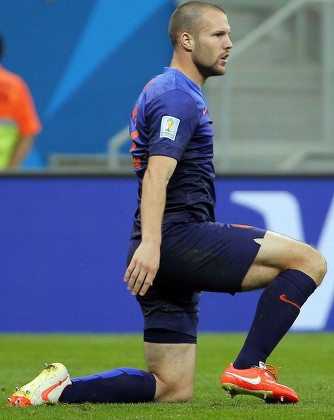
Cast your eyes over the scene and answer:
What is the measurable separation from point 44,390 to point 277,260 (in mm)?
1123

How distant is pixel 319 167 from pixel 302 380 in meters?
4.67

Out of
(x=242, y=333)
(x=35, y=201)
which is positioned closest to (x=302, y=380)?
(x=242, y=333)

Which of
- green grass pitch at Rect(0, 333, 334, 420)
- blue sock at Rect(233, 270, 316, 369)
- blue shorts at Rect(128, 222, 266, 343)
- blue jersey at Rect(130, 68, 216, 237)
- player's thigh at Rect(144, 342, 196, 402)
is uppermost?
blue jersey at Rect(130, 68, 216, 237)

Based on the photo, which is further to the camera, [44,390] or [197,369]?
[197,369]

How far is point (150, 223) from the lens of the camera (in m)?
4.93

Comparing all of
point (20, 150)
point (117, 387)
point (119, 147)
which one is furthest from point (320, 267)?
point (119, 147)

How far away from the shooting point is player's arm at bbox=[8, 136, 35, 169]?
421 inches

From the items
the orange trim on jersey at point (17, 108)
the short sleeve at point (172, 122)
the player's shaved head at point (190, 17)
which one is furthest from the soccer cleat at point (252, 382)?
the orange trim on jersey at point (17, 108)

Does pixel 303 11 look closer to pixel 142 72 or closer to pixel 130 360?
pixel 142 72

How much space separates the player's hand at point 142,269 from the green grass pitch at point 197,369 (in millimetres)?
508

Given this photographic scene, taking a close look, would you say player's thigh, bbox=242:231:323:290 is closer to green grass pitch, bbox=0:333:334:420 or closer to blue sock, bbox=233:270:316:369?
blue sock, bbox=233:270:316:369

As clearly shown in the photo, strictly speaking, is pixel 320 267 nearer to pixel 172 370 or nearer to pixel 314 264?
pixel 314 264

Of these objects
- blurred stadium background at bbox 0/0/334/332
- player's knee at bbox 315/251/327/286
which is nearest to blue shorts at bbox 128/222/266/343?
player's knee at bbox 315/251/327/286

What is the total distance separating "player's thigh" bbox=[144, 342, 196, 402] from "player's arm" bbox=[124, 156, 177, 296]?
606mm
